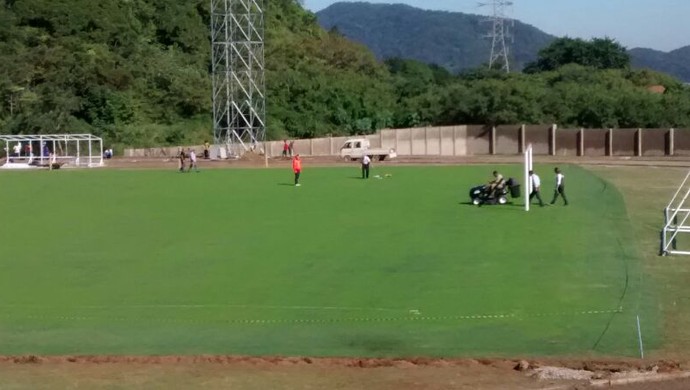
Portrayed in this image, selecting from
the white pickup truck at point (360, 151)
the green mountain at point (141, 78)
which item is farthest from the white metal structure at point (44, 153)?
the white pickup truck at point (360, 151)

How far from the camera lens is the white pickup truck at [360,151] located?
254 feet

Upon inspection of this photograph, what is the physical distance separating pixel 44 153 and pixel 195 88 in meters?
33.5

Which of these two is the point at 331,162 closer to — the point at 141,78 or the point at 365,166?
the point at 365,166

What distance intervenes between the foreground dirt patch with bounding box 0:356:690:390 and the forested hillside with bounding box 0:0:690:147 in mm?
78761

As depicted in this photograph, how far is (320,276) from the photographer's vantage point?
26.8m

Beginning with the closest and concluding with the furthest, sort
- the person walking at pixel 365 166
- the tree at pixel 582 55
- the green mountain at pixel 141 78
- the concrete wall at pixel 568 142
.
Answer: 1. the person walking at pixel 365 166
2. the concrete wall at pixel 568 142
3. the green mountain at pixel 141 78
4. the tree at pixel 582 55

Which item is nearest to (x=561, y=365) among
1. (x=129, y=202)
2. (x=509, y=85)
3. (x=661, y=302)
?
(x=661, y=302)

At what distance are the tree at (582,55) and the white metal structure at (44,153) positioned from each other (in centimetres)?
8951

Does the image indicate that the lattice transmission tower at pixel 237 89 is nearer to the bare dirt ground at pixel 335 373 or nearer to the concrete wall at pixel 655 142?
the concrete wall at pixel 655 142

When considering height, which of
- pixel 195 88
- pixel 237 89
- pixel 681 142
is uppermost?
pixel 195 88

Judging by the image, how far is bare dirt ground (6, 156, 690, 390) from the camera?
637 inches

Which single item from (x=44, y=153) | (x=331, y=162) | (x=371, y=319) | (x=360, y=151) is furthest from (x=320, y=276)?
(x=44, y=153)

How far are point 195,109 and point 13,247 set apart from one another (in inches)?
Answer: 2907

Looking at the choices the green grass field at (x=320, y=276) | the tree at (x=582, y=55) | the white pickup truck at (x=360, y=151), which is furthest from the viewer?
the tree at (x=582, y=55)
